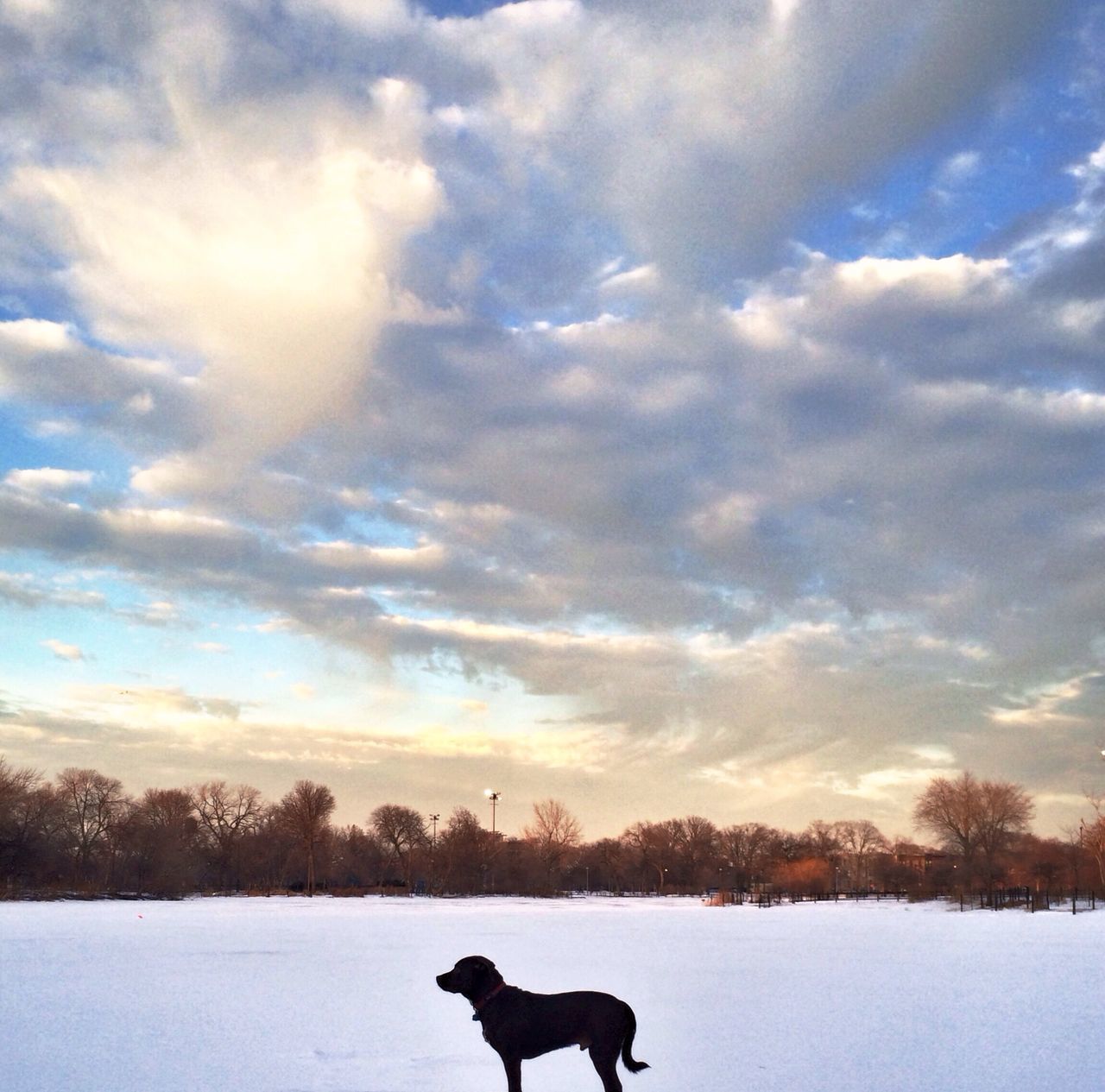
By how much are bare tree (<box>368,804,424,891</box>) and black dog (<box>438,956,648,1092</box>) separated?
124085mm

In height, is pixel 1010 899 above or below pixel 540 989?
below

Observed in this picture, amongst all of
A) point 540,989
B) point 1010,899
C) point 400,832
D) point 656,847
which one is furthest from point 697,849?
point 540,989

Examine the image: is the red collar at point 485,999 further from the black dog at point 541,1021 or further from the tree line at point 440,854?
the tree line at point 440,854

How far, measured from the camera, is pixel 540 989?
54.9ft

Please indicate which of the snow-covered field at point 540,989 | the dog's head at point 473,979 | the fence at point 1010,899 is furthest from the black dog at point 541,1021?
the fence at point 1010,899

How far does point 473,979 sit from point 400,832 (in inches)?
4996

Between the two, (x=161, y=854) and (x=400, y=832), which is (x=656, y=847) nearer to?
(x=400, y=832)

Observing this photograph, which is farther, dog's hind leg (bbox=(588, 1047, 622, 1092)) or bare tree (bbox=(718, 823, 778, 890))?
bare tree (bbox=(718, 823, 778, 890))

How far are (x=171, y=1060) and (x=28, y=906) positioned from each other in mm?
60498

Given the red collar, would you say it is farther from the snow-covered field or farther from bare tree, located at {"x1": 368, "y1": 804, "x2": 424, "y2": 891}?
bare tree, located at {"x1": 368, "y1": 804, "x2": 424, "y2": 891}

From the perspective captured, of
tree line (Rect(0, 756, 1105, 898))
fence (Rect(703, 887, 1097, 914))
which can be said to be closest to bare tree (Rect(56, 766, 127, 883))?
tree line (Rect(0, 756, 1105, 898))

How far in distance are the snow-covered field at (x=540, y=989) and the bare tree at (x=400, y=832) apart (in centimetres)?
9971

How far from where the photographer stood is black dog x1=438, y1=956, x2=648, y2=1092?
7973 millimetres

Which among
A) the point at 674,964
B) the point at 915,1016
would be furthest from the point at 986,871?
the point at 915,1016
